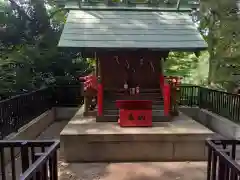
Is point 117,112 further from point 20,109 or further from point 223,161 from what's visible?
point 223,161

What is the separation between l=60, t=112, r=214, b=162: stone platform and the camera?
188 inches

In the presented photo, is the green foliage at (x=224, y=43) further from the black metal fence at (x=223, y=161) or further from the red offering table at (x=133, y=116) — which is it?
the black metal fence at (x=223, y=161)

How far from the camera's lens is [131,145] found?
4.83 m

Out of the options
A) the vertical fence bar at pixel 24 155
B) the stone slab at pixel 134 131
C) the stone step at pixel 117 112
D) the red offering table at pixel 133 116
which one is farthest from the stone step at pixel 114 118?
the vertical fence bar at pixel 24 155

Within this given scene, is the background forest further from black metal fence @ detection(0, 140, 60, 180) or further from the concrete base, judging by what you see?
black metal fence @ detection(0, 140, 60, 180)

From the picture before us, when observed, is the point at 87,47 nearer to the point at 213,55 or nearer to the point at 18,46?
the point at 18,46

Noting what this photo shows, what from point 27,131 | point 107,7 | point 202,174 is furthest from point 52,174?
point 107,7

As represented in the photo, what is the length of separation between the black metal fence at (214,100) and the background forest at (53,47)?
1.07 meters

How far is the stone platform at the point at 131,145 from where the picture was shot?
15.7 ft

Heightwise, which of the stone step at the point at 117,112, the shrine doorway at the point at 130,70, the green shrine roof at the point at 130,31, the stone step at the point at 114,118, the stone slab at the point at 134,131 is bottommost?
the stone slab at the point at 134,131

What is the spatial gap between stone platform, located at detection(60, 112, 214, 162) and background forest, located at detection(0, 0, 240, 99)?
3573 mm

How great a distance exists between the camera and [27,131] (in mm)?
5965

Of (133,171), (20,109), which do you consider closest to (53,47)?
(20,109)

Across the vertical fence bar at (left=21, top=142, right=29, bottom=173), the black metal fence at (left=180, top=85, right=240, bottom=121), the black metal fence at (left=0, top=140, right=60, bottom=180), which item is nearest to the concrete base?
the black metal fence at (left=180, top=85, right=240, bottom=121)
